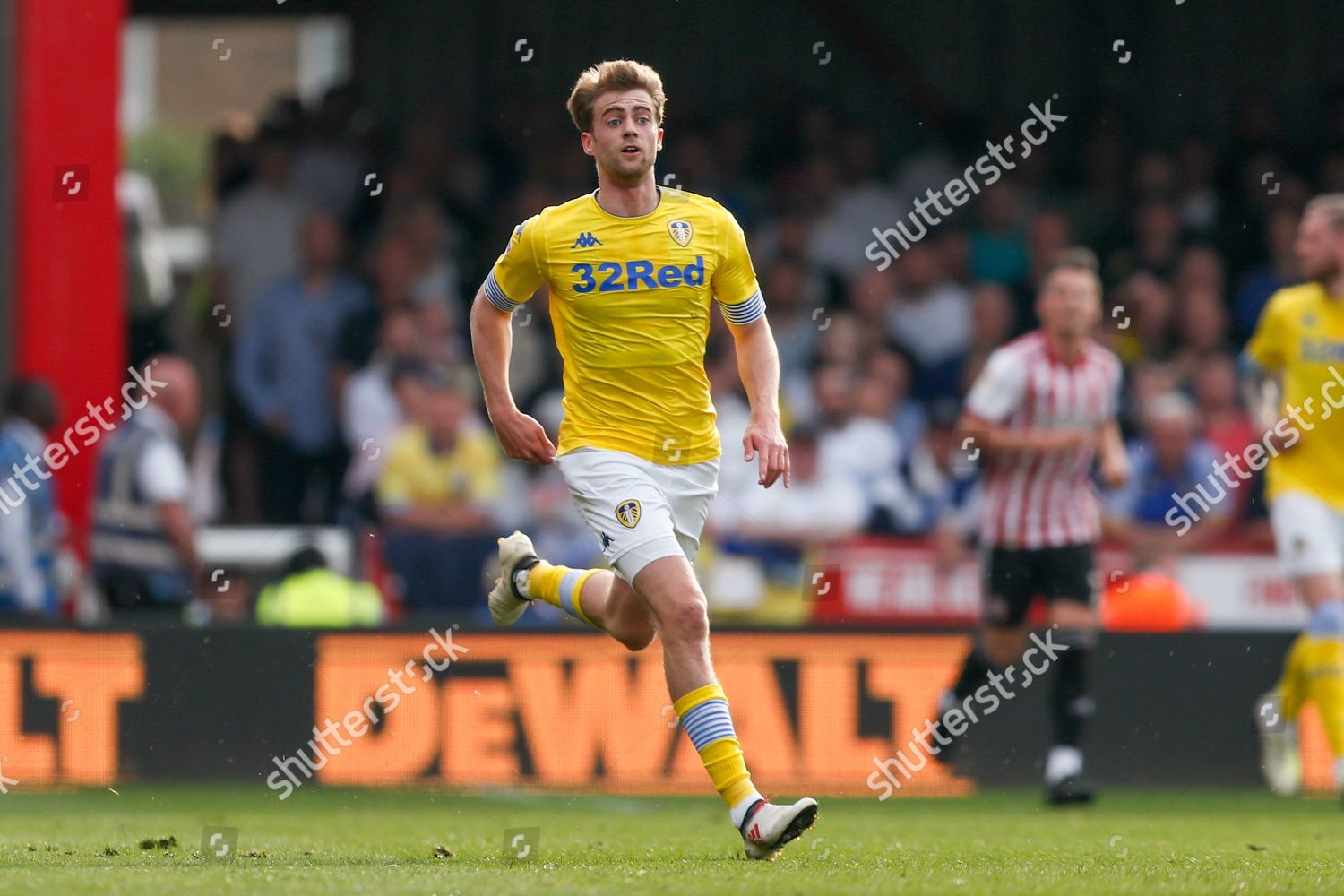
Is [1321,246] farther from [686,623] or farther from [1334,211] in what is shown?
[686,623]

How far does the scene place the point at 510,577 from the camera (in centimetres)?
730

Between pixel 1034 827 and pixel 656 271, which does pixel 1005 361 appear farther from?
pixel 656 271

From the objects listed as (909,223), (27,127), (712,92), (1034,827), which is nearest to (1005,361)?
(1034,827)

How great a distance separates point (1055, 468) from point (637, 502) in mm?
3553

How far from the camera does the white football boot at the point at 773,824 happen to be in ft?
18.7

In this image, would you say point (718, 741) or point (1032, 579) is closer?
point (718, 741)

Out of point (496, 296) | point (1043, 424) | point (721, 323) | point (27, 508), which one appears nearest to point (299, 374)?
point (27, 508)

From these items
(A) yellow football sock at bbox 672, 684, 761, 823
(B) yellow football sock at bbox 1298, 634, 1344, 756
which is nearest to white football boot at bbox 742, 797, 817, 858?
(A) yellow football sock at bbox 672, 684, 761, 823

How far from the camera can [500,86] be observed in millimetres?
15438

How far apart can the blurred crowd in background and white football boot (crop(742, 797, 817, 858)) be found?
5.07m

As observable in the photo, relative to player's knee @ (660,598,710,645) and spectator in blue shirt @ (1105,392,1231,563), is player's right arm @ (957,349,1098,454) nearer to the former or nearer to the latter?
spectator in blue shirt @ (1105,392,1231,563)

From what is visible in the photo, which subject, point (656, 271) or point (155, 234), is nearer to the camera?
point (656, 271)

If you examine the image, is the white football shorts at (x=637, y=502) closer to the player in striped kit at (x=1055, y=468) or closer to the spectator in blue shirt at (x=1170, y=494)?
the player in striped kit at (x=1055, y=468)

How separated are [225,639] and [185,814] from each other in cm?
138
